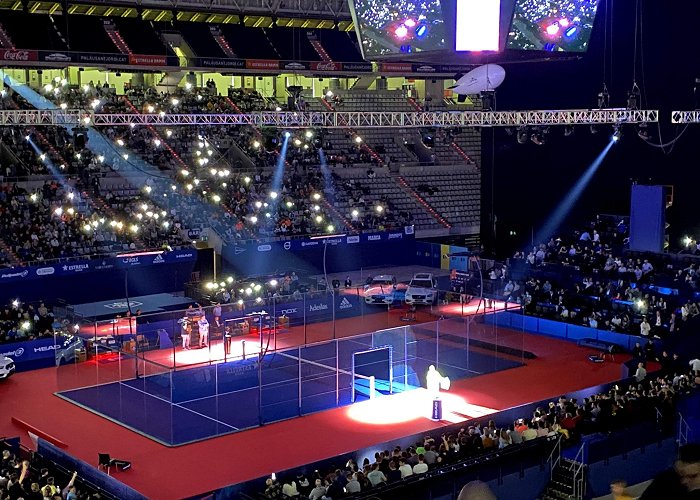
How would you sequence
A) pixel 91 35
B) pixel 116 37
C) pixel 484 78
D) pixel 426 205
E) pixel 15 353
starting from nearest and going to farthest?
pixel 484 78 → pixel 15 353 → pixel 91 35 → pixel 116 37 → pixel 426 205

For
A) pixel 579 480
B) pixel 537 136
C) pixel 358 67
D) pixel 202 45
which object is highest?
pixel 202 45

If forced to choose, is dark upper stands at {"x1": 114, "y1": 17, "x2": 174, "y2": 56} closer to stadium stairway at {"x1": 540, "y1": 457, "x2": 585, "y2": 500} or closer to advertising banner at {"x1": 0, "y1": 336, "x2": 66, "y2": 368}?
advertising banner at {"x1": 0, "y1": 336, "x2": 66, "y2": 368}

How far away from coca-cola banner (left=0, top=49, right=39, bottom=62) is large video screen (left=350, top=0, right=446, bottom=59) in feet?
61.4

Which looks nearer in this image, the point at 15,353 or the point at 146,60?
the point at 15,353

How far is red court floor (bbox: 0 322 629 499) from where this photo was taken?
20.4m

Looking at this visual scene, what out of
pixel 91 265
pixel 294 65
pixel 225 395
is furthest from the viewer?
pixel 294 65

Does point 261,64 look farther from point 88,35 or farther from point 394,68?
point 88,35

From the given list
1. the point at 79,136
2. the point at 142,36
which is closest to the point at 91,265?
the point at 79,136

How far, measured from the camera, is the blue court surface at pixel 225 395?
2300 cm

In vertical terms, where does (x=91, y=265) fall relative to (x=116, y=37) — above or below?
below

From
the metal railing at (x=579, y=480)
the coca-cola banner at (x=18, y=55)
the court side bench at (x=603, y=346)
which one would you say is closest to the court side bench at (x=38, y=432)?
the metal railing at (x=579, y=480)

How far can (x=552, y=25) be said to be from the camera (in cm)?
2389

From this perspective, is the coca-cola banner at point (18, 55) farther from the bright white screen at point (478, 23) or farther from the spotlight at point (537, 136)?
the bright white screen at point (478, 23)

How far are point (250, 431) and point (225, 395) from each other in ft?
4.36
